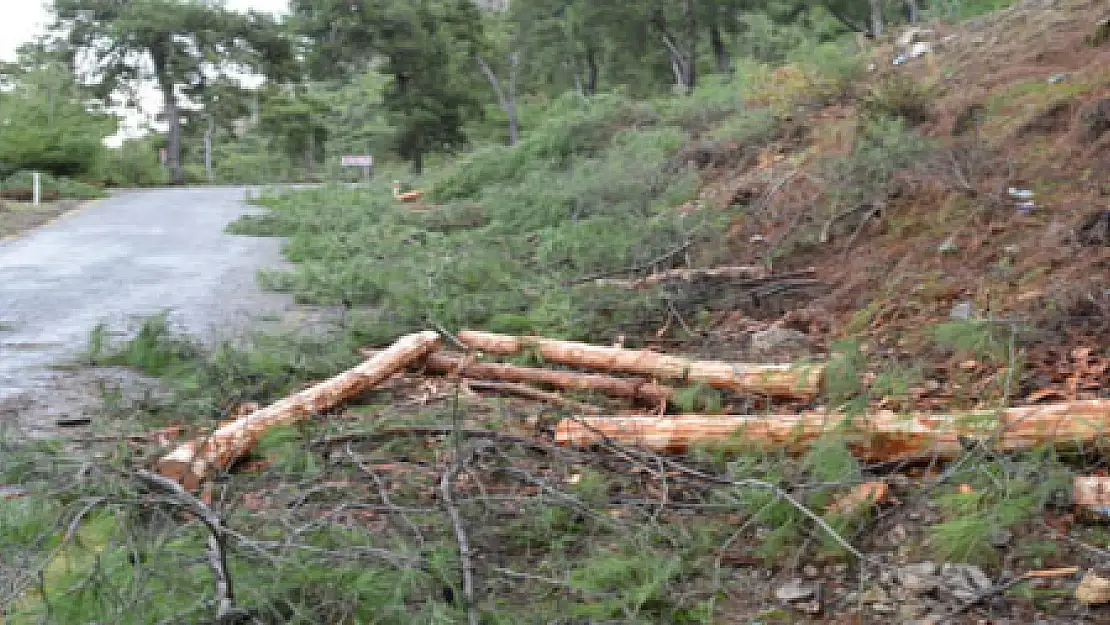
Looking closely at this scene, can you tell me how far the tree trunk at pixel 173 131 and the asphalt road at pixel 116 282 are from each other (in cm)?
1702

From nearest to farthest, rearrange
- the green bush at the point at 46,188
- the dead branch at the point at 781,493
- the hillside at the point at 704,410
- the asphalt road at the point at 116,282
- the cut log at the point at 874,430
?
1. the hillside at the point at 704,410
2. the dead branch at the point at 781,493
3. the cut log at the point at 874,430
4. the asphalt road at the point at 116,282
5. the green bush at the point at 46,188

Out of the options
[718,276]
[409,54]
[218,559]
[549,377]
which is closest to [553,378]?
[549,377]

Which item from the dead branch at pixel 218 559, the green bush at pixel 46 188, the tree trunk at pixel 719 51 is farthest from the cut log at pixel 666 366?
the tree trunk at pixel 719 51

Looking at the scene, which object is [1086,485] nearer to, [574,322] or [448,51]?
[574,322]

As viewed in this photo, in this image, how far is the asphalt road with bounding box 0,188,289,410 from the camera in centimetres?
755

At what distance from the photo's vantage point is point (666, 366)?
19.7 feet

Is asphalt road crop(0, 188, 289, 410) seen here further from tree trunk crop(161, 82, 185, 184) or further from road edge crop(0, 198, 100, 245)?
tree trunk crop(161, 82, 185, 184)

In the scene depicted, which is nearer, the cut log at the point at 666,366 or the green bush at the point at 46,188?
the cut log at the point at 666,366

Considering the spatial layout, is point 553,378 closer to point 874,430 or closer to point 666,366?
point 666,366

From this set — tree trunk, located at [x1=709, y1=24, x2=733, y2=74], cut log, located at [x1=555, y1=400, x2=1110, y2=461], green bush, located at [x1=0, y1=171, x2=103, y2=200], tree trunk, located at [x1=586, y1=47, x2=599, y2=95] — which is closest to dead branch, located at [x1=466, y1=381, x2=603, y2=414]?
cut log, located at [x1=555, y1=400, x2=1110, y2=461]

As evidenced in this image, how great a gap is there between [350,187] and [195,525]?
1354 centimetres

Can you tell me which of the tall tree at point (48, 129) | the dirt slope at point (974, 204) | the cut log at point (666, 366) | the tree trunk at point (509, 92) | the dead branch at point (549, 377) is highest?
the tree trunk at point (509, 92)

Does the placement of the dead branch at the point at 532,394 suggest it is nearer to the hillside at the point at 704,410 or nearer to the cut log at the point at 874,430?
the hillside at the point at 704,410

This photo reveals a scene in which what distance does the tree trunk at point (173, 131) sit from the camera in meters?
34.1
